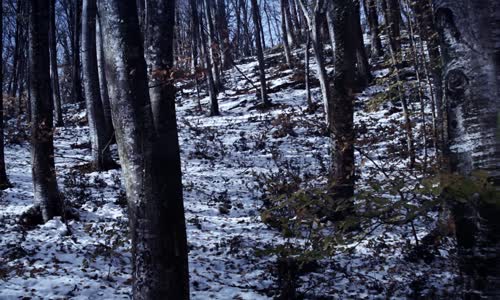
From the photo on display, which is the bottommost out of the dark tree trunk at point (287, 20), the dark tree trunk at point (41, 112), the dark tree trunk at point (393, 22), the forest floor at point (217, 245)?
the forest floor at point (217, 245)

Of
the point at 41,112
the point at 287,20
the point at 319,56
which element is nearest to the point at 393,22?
the point at 319,56

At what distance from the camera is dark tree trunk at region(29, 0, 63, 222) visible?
788 centimetres

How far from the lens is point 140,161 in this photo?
4004mm

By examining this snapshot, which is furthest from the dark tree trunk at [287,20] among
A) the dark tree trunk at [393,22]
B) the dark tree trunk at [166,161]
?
the dark tree trunk at [166,161]

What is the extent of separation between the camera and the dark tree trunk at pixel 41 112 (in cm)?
788

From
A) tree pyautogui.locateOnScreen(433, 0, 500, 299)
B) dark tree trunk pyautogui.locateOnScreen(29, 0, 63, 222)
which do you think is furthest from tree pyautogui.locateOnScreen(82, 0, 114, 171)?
tree pyautogui.locateOnScreen(433, 0, 500, 299)

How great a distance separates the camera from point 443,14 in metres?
1.97

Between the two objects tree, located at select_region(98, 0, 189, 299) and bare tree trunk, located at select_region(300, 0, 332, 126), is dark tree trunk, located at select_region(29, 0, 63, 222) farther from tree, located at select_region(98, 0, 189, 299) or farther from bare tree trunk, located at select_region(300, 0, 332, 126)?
bare tree trunk, located at select_region(300, 0, 332, 126)

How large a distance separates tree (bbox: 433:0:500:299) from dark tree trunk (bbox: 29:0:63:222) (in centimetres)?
761

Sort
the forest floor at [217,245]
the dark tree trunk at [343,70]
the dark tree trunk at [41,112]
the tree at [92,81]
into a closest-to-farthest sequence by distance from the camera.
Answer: the forest floor at [217,245]
the dark tree trunk at [343,70]
the dark tree trunk at [41,112]
the tree at [92,81]

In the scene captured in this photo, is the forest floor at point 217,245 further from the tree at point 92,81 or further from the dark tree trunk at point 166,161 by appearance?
the tree at point 92,81

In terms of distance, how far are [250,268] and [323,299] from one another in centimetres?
152

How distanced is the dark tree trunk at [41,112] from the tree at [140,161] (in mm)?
Answer: 4547

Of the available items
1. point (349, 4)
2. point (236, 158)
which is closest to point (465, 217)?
point (349, 4)
